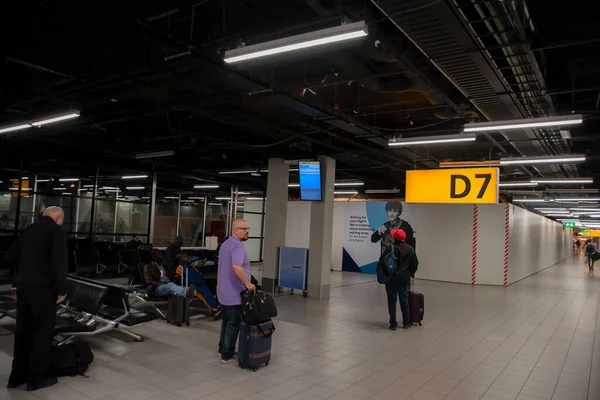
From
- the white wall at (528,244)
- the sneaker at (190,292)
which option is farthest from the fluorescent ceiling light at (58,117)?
the white wall at (528,244)

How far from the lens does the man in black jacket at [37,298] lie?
3.79 metres

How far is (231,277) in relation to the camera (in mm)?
4727

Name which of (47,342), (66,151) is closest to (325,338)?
(47,342)

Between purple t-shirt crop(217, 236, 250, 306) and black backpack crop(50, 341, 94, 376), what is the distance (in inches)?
56.6

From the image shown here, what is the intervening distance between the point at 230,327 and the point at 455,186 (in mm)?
5686

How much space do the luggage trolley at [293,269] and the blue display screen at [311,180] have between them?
1.34 meters

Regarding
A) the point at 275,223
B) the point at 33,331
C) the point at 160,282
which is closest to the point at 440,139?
the point at 275,223

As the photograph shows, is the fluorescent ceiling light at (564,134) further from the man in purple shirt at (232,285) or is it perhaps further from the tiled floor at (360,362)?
the man in purple shirt at (232,285)

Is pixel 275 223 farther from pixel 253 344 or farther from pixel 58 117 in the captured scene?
pixel 253 344

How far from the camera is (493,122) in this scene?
6.15m

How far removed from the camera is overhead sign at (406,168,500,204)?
816 cm

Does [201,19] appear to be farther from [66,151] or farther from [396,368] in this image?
[66,151]

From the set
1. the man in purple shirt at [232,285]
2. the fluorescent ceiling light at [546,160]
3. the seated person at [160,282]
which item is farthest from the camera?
the fluorescent ceiling light at [546,160]

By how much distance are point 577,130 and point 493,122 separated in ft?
13.2
